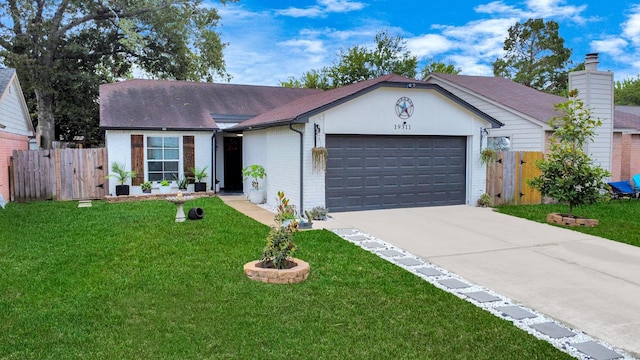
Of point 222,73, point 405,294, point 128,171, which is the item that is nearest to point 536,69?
point 222,73

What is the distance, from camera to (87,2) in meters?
20.1

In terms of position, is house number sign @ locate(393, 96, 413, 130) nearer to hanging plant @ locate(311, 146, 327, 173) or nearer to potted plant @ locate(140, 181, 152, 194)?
hanging plant @ locate(311, 146, 327, 173)

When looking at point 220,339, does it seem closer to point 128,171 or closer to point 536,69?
point 128,171

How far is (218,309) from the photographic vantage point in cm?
472

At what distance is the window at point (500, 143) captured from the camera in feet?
51.6

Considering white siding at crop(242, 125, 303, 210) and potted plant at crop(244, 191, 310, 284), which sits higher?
white siding at crop(242, 125, 303, 210)

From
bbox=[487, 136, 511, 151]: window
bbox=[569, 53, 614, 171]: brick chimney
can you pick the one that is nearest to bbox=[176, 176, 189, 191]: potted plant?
bbox=[487, 136, 511, 151]: window

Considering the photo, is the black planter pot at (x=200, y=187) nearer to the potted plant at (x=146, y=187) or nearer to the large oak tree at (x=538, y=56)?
the potted plant at (x=146, y=187)

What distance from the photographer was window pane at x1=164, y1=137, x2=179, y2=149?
15.2m

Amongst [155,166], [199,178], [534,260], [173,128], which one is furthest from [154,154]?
[534,260]

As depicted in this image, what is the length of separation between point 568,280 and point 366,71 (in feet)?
88.8

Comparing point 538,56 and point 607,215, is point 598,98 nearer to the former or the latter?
point 607,215

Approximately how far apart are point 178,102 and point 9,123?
17.7 ft

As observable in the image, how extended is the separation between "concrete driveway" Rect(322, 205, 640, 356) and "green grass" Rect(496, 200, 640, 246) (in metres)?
0.51
